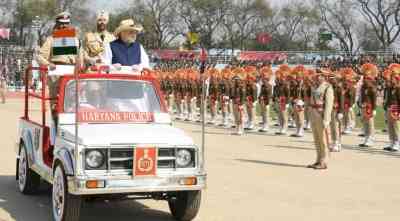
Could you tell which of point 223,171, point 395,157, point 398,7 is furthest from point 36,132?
point 398,7

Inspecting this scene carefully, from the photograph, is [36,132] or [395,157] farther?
[395,157]

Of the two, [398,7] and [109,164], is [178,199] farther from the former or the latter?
[398,7]

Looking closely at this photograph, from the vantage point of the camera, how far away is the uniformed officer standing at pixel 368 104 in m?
18.5

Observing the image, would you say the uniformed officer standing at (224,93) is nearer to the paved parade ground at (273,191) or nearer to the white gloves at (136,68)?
the paved parade ground at (273,191)

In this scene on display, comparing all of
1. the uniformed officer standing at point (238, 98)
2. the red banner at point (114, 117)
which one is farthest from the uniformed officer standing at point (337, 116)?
the red banner at point (114, 117)

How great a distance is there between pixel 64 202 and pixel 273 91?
651 inches

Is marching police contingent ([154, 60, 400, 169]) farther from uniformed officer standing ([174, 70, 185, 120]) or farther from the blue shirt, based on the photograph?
the blue shirt

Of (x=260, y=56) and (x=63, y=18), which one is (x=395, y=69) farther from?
(x=260, y=56)

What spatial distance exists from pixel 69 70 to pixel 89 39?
0.88 metres

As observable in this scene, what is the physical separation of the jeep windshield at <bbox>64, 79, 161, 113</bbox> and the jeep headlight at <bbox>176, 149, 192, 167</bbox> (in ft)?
3.57

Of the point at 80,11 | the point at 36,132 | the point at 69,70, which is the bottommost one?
the point at 36,132

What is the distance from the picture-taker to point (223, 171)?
42.7 ft

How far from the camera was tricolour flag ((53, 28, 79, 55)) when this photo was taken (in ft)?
26.5

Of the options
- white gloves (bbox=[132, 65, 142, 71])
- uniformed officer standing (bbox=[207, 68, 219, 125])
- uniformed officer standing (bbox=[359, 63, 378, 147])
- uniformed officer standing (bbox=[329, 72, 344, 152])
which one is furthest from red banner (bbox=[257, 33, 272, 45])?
white gloves (bbox=[132, 65, 142, 71])
